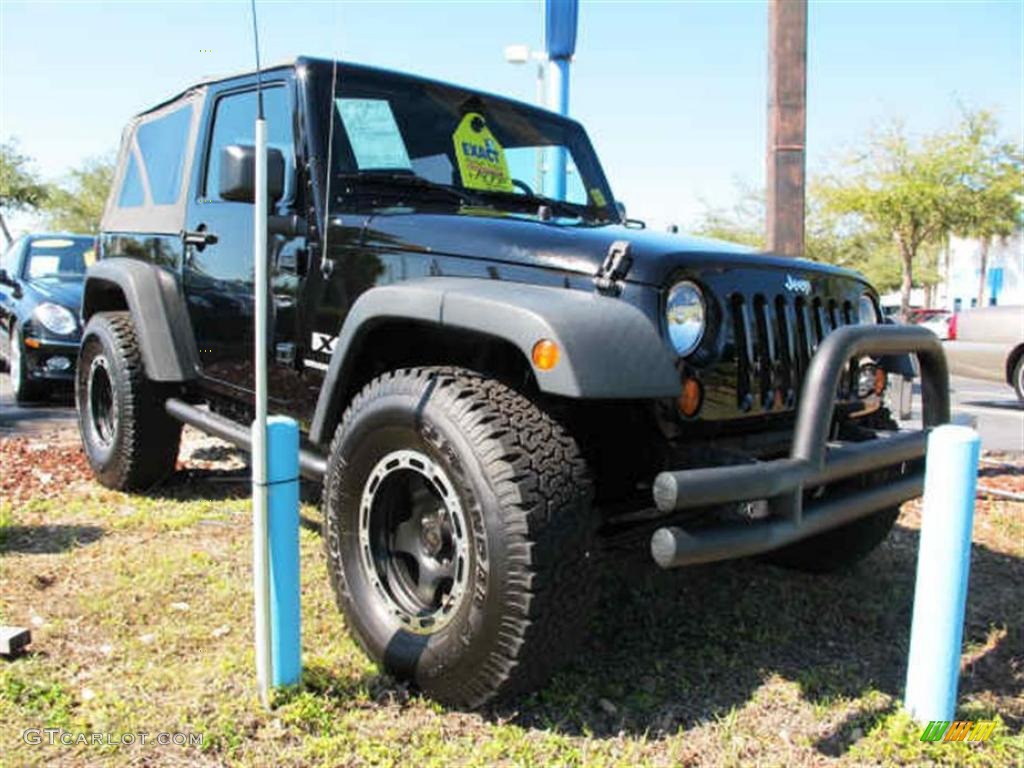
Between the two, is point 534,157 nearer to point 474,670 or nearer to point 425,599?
point 425,599

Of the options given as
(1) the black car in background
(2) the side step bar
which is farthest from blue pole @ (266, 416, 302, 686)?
(1) the black car in background

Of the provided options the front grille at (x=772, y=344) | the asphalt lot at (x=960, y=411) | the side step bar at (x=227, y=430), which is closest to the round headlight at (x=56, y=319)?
the asphalt lot at (x=960, y=411)

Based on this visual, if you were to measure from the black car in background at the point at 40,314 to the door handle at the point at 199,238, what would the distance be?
3.73m

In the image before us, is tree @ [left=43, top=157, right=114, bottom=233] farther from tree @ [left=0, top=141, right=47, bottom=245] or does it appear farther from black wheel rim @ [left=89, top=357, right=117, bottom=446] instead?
black wheel rim @ [left=89, top=357, right=117, bottom=446]

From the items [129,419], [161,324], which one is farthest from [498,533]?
[129,419]

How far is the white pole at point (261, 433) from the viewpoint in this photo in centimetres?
250

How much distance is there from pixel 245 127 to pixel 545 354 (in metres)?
2.45

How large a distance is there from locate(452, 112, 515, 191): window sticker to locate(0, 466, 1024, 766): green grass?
1.68 metres

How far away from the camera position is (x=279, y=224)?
3572 mm

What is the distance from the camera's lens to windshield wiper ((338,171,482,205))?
3.55m

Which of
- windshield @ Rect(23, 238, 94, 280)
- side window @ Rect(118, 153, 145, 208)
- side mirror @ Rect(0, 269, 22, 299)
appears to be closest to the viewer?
side window @ Rect(118, 153, 145, 208)

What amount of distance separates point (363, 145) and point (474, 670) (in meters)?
2.07

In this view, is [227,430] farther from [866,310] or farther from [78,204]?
[78,204]

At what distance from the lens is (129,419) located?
15.5ft
